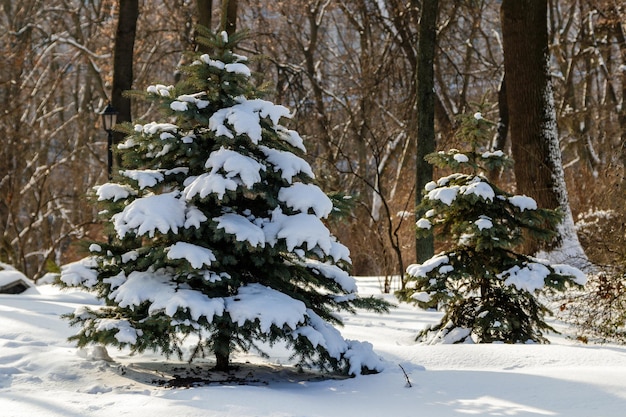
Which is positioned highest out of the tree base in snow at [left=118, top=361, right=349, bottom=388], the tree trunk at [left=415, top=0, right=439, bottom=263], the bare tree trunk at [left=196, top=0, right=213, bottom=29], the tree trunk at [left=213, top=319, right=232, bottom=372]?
the bare tree trunk at [left=196, top=0, right=213, bottom=29]

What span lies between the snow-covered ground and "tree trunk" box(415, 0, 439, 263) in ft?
15.3

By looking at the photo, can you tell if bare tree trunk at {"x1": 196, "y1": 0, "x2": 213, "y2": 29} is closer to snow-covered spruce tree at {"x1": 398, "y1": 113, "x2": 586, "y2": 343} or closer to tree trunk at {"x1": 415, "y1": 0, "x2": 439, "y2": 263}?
tree trunk at {"x1": 415, "y1": 0, "x2": 439, "y2": 263}

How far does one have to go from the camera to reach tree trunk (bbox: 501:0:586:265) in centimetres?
1199

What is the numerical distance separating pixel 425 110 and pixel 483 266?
4.67 metres

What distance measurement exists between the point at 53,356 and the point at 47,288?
8622 millimetres

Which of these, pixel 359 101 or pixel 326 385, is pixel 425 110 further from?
pixel 359 101

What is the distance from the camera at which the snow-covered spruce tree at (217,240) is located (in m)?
5.50

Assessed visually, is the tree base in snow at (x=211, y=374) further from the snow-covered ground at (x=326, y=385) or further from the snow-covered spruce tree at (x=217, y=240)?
the snow-covered spruce tree at (x=217, y=240)

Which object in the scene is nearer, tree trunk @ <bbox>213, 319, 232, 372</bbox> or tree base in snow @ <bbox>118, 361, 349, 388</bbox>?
tree trunk @ <bbox>213, 319, 232, 372</bbox>

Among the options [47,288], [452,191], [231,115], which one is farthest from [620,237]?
[47,288]

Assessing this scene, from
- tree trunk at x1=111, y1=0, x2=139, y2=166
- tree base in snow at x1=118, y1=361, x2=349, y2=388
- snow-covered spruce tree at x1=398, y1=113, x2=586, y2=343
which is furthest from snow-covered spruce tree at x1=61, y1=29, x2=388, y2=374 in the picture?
tree trunk at x1=111, y1=0, x2=139, y2=166

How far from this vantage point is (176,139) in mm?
5941

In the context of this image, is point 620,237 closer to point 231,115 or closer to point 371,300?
point 371,300

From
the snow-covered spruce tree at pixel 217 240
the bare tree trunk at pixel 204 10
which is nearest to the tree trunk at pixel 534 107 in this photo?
the bare tree trunk at pixel 204 10
